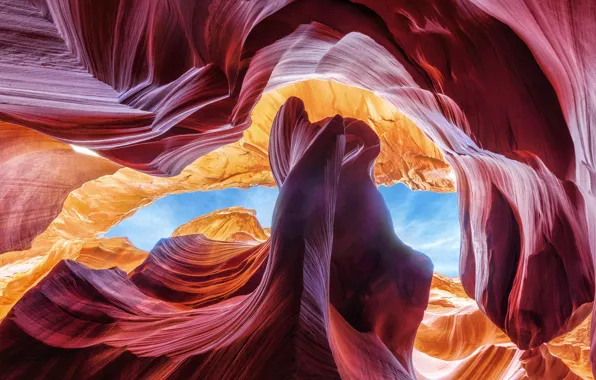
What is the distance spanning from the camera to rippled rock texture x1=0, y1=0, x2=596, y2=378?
2.10 m

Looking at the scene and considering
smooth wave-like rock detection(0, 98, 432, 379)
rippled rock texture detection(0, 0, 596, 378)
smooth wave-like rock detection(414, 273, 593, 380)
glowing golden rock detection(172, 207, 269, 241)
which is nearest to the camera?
rippled rock texture detection(0, 0, 596, 378)

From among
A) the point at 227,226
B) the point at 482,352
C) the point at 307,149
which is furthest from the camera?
the point at 227,226

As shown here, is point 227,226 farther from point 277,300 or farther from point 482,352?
point 277,300

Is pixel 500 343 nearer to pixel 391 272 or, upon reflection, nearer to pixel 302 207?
pixel 391 272

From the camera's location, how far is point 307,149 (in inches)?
149

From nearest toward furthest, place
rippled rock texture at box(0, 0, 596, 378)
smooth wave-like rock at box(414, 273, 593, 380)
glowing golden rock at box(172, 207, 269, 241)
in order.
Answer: rippled rock texture at box(0, 0, 596, 378) → smooth wave-like rock at box(414, 273, 593, 380) → glowing golden rock at box(172, 207, 269, 241)

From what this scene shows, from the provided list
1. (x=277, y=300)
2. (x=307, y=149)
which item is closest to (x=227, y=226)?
(x=307, y=149)

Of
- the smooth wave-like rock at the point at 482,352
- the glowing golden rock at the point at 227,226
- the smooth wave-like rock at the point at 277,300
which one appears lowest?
the glowing golden rock at the point at 227,226

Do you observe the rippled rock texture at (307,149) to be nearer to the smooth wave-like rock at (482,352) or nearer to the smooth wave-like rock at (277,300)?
the smooth wave-like rock at (277,300)

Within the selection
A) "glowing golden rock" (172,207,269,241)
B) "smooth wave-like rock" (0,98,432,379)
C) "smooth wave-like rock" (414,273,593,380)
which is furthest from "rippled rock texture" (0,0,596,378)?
"glowing golden rock" (172,207,269,241)

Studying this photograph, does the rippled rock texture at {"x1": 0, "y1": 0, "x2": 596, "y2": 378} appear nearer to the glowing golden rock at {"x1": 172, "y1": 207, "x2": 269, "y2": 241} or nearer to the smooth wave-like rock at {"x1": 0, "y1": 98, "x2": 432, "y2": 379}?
the smooth wave-like rock at {"x1": 0, "y1": 98, "x2": 432, "y2": 379}

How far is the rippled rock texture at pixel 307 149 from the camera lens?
2.10 meters

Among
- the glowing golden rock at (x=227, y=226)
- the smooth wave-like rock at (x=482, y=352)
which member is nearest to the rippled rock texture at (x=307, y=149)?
the smooth wave-like rock at (x=482, y=352)

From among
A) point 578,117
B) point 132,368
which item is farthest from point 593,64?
point 132,368
